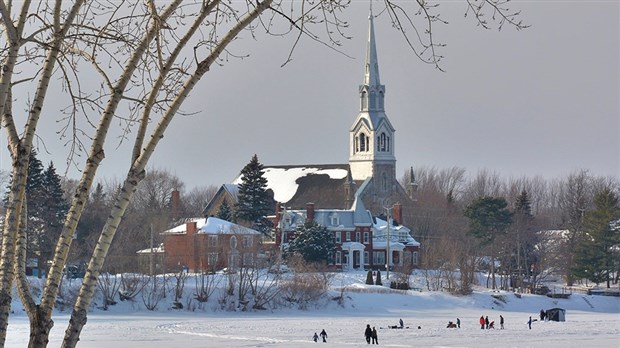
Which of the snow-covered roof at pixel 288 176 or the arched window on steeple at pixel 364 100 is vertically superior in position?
the arched window on steeple at pixel 364 100

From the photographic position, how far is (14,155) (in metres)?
8.52

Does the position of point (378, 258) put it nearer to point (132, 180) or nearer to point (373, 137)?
point (373, 137)

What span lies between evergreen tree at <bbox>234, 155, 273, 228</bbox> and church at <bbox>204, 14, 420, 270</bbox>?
2.17 m

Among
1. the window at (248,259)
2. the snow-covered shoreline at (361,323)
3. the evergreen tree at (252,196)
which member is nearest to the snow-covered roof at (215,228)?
the evergreen tree at (252,196)

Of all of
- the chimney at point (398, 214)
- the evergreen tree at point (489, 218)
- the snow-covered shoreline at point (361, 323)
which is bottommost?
the snow-covered shoreline at point (361, 323)

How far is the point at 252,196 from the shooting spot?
88688mm

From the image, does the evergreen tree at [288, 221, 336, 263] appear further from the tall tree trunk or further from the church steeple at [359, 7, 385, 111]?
the tall tree trunk

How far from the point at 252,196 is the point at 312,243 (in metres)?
11.6

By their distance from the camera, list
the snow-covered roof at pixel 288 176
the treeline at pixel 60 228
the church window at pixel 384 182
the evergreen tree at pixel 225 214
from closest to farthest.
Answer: the treeline at pixel 60 228, the evergreen tree at pixel 225 214, the snow-covered roof at pixel 288 176, the church window at pixel 384 182

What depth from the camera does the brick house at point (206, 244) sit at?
2869 inches

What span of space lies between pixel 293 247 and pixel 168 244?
9.11 m

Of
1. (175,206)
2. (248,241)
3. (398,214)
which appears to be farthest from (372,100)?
(248,241)

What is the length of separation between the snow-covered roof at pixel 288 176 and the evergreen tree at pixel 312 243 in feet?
101

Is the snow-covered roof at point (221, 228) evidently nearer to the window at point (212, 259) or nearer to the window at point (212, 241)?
the window at point (212, 241)
